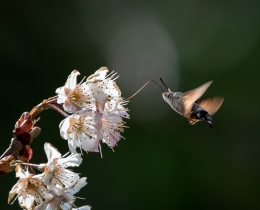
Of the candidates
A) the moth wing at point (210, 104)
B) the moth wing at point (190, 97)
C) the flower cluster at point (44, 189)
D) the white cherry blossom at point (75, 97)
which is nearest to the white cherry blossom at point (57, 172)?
the flower cluster at point (44, 189)

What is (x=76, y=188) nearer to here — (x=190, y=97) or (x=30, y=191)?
(x=30, y=191)

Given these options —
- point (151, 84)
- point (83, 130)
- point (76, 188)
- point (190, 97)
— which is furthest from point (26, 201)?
point (151, 84)

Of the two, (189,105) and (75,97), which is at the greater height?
(75,97)

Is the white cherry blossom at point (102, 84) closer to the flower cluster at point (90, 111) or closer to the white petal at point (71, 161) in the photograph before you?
the flower cluster at point (90, 111)

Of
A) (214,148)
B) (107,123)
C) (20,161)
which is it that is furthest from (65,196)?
(214,148)

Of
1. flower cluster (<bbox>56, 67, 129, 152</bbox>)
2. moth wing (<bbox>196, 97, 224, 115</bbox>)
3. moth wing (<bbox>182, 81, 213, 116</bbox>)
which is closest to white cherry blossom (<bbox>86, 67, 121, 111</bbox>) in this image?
flower cluster (<bbox>56, 67, 129, 152</bbox>)

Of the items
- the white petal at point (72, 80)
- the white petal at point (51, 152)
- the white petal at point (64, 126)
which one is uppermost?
the white petal at point (72, 80)

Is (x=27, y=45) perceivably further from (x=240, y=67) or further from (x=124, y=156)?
(x=240, y=67)
